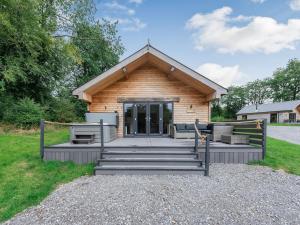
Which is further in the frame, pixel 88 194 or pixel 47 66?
pixel 47 66

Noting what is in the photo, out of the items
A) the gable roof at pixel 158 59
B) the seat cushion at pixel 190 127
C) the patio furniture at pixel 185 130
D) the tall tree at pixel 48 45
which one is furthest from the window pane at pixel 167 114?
the tall tree at pixel 48 45

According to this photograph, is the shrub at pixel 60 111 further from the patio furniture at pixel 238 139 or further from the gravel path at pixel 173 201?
the patio furniture at pixel 238 139

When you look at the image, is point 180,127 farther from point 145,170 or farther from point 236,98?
point 236,98

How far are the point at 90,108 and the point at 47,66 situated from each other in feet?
22.9

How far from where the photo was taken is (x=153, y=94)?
31.1ft

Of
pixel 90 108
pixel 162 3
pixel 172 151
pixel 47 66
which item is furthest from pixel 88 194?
pixel 47 66

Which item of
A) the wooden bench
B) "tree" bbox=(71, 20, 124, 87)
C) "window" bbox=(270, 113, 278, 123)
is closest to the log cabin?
the wooden bench

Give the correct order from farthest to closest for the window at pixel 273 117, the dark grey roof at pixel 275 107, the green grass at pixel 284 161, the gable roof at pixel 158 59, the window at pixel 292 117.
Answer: the window at pixel 273 117 → the dark grey roof at pixel 275 107 → the window at pixel 292 117 → the gable roof at pixel 158 59 → the green grass at pixel 284 161

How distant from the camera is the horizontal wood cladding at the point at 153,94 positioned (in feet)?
31.0

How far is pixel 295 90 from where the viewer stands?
46406mm

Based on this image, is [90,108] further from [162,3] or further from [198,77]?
[162,3]

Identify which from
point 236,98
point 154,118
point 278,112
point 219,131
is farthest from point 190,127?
point 236,98

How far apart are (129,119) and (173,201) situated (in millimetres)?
6280

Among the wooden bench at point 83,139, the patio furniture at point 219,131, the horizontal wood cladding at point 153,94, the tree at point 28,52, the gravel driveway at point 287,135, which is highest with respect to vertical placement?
the tree at point 28,52
